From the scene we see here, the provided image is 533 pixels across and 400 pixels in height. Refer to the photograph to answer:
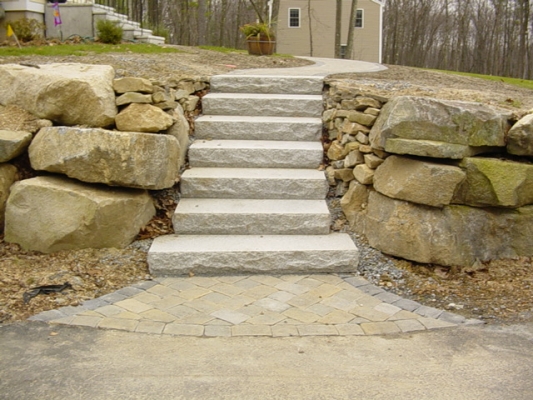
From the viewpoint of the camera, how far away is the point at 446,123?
428 cm

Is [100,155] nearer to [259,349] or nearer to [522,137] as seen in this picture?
[259,349]

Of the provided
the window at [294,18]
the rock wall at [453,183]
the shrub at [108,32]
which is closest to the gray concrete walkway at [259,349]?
the rock wall at [453,183]

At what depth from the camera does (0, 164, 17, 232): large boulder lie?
442cm

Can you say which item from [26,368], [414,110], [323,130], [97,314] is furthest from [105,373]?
[323,130]

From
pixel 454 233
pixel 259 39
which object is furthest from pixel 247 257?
pixel 259 39

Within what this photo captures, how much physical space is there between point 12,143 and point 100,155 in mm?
762

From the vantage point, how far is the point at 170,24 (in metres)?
27.4

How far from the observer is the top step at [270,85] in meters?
6.33

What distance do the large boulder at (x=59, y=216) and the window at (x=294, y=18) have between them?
22768mm

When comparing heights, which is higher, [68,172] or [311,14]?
[311,14]

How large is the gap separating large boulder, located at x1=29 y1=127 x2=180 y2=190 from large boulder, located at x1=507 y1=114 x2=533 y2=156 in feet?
9.49

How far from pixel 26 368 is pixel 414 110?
3.33 meters

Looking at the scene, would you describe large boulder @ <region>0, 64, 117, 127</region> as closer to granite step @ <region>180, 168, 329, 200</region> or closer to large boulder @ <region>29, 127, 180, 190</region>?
large boulder @ <region>29, 127, 180, 190</region>

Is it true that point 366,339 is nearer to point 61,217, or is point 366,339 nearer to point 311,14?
point 61,217
